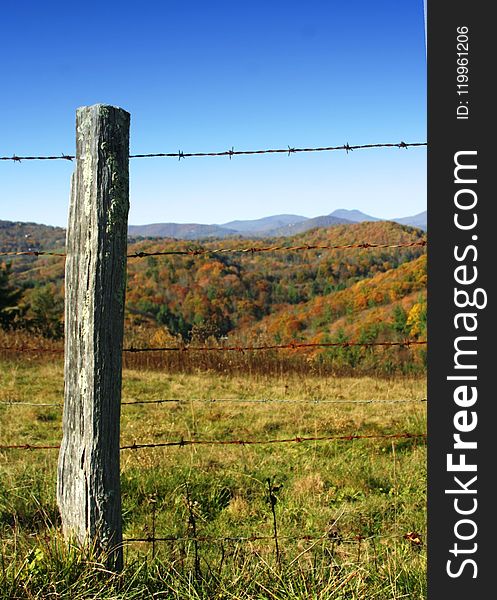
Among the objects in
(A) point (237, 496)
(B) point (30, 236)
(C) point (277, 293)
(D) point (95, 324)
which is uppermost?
(B) point (30, 236)

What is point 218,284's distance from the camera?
42.7 meters

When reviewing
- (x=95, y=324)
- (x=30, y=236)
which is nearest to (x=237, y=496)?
(x=95, y=324)

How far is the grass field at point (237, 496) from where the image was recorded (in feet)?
8.38

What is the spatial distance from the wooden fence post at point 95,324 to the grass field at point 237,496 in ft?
0.64

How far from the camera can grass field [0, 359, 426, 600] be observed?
2555mm

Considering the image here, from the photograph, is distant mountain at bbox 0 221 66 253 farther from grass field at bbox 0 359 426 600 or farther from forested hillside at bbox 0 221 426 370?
grass field at bbox 0 359 426 600

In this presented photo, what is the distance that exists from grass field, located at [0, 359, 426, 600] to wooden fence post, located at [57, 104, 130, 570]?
0.20m

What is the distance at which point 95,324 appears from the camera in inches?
101

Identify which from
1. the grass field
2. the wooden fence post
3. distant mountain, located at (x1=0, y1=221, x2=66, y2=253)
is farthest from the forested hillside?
the wooden fence post

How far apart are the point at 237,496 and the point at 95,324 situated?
2467 mm

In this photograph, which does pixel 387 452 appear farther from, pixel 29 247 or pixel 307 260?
pixel 29 247

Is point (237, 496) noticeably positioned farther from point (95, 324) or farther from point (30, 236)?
point (30, 236)

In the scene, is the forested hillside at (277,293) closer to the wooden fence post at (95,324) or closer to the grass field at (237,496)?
the grass field at (237,496)

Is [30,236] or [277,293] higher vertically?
[30,236]
